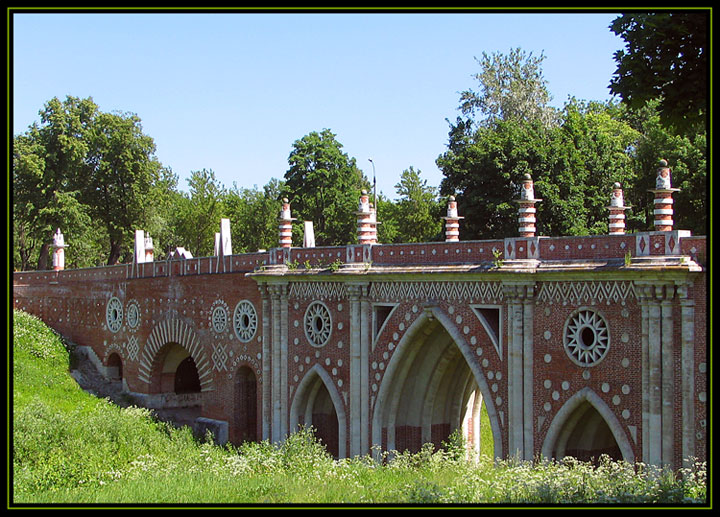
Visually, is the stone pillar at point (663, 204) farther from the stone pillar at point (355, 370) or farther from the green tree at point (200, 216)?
the green tree at point (200, 216)

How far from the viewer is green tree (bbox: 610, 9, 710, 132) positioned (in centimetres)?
1398

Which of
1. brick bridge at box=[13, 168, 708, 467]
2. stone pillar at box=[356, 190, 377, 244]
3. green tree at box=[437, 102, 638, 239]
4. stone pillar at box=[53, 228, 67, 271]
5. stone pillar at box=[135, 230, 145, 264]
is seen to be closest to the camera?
brick bridge at box=[13, 168, 708, 467]

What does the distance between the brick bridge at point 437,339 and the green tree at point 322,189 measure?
14.1m

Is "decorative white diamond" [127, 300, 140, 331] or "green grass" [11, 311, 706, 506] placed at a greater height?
"decorative white diamond" [127, 300, 140, 331]

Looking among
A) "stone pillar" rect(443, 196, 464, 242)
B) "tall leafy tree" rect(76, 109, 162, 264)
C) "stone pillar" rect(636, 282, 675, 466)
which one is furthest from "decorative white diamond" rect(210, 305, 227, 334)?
"tall leafy tree" rect(76, 109, 162, 264)

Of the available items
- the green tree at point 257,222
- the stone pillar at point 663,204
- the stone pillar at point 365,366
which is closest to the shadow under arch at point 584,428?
the stone pillar at point 663,204

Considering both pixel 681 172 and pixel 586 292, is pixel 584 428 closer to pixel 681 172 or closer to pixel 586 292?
pixel 586 292

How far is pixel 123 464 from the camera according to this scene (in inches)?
896

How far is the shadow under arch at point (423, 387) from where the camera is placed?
892 inches

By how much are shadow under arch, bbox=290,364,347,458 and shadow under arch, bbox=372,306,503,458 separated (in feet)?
6.66

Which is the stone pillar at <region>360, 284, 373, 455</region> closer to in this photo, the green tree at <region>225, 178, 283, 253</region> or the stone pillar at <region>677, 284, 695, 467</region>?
the stone pillar at <region>677, 284, 695, 467</region>
